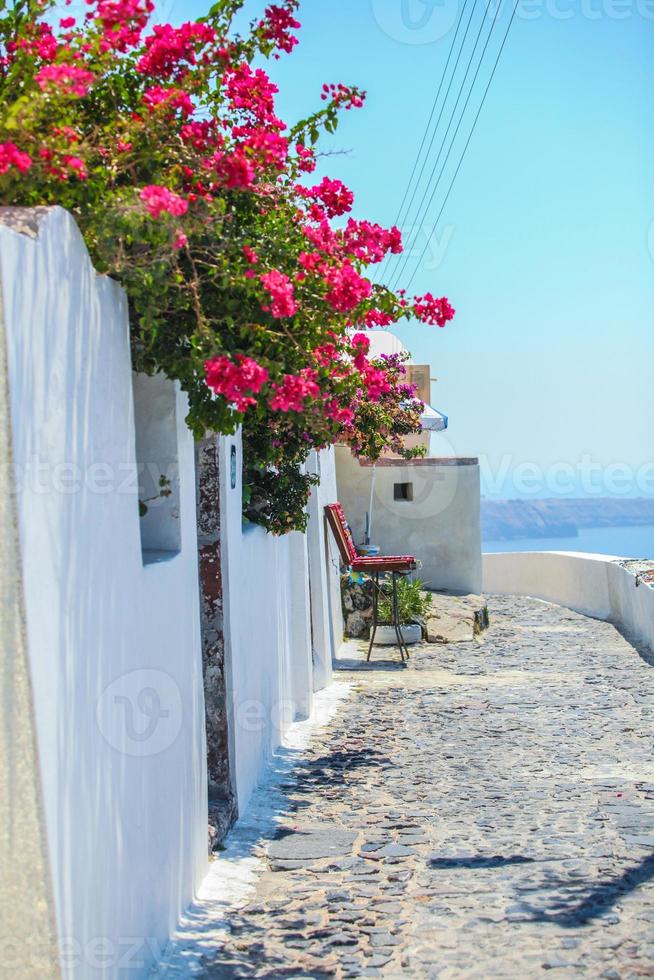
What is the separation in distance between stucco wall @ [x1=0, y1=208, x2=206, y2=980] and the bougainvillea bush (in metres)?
0.24

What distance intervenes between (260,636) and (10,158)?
525 cm

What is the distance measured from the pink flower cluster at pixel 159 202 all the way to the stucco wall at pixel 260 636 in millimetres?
3280

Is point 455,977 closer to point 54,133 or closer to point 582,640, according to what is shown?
point 54,133

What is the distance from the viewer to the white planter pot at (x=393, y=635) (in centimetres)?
1658

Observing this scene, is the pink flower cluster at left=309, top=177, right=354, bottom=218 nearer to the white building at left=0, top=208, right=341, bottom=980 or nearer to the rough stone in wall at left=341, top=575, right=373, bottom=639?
the white building at left=0, top=208, right=341, bottom=980

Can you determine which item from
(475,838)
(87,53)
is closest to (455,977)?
(475,838)

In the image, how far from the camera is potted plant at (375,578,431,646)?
54.5ft

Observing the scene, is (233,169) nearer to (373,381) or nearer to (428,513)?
(373,381)

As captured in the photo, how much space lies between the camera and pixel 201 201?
486 cm

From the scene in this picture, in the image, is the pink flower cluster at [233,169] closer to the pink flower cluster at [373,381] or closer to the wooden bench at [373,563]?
the pink flower cluster at [373,381]

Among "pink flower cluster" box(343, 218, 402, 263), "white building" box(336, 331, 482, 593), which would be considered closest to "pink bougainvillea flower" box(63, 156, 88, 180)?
"pink flower cluster" box(343, 218, 402, 263)

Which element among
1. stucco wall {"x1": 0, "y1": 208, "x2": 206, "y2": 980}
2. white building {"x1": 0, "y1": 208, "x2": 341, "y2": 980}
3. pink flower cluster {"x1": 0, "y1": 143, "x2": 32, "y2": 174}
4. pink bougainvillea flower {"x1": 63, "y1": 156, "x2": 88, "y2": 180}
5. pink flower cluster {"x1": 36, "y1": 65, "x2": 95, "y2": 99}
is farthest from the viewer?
pink bougainvillea flower {"x1": 63, "y1": 156, "x2": 88, "y2": 180}

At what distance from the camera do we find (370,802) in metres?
7.98

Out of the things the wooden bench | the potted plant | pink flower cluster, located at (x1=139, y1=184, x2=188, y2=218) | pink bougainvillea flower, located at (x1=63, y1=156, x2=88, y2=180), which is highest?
pink bougainvillea flower, located at (x1=63, y1=156, x2=88, y2=180)
